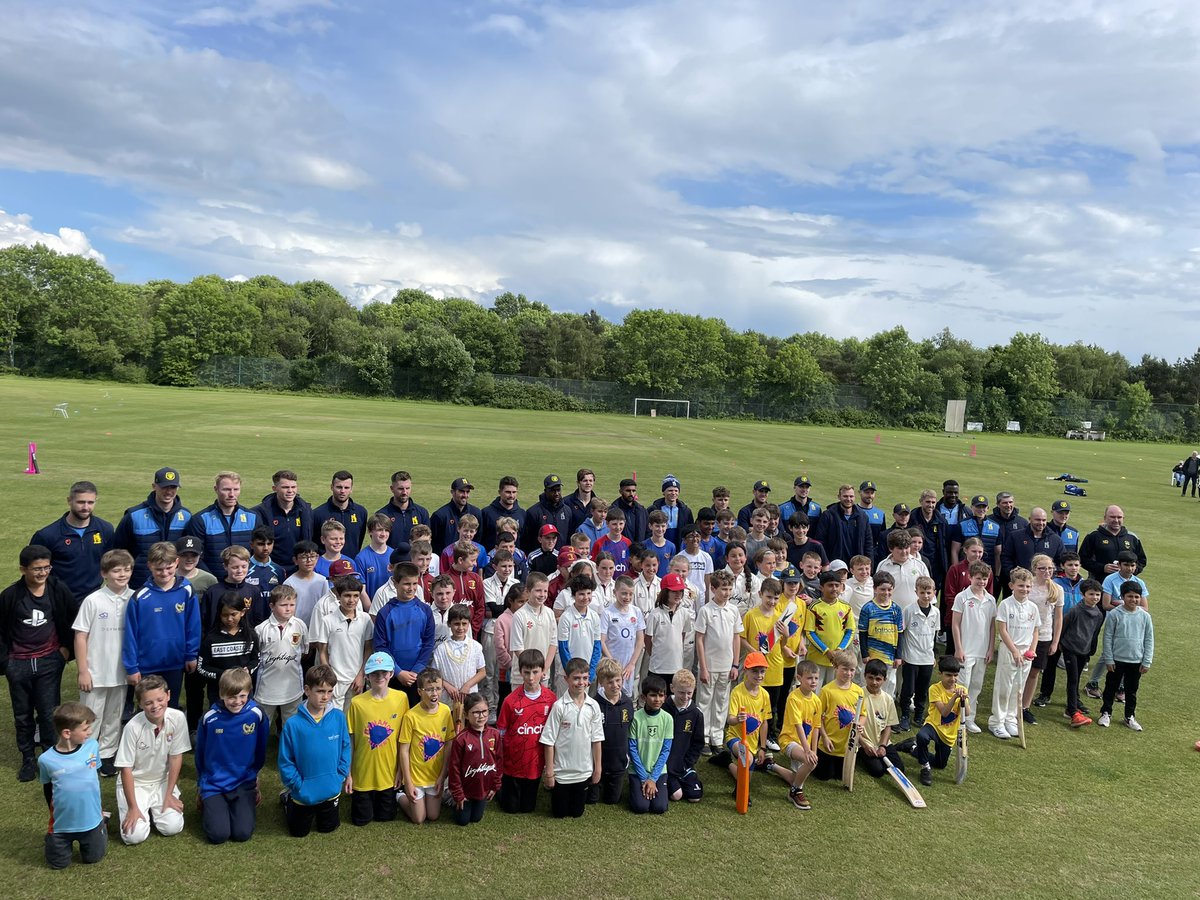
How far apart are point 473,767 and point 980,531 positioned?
7.20 m

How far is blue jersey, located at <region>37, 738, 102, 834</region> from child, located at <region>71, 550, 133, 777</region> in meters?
0.98

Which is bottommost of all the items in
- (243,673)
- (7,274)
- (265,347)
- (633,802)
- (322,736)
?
(633,802)

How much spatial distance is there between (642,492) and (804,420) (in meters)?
59.2

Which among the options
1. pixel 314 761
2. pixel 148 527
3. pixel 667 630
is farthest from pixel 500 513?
pixel 314 761

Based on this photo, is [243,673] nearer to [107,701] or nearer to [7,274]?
[107,701]

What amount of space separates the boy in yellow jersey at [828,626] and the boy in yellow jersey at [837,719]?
70cm

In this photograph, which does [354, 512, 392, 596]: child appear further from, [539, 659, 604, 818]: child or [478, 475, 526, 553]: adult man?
[539, 659, 604, 818]: child

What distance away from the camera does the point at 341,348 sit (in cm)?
8169

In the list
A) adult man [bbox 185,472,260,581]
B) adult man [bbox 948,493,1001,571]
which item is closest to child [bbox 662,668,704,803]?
adult man [bbox 185,472,260,581]

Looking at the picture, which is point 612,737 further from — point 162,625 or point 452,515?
point 452,515

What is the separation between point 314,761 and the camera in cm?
521

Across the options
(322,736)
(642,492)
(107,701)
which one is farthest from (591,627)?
(642,492)

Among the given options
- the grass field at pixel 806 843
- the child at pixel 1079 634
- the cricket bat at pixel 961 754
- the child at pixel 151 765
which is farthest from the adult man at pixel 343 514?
the child at pixel 1079 634

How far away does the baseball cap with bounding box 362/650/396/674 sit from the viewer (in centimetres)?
564
